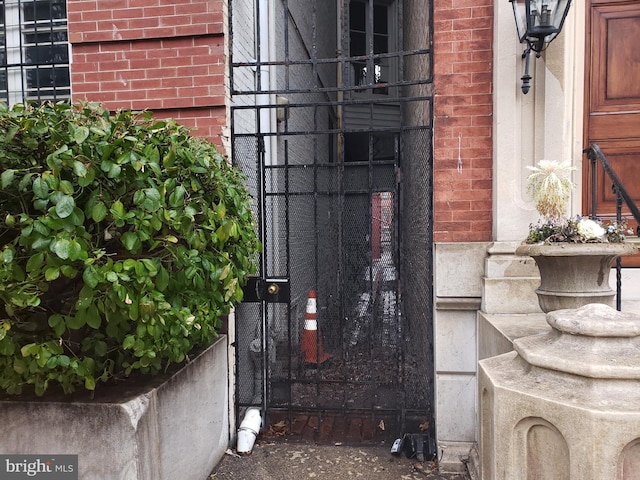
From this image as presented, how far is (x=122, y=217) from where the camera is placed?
2047mm

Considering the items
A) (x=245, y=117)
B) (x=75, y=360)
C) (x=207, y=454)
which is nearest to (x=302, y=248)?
(x=245, y=117)

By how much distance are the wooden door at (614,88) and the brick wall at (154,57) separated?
2.93 m

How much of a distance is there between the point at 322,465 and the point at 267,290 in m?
1.42

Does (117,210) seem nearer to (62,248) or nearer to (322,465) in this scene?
(62,248)

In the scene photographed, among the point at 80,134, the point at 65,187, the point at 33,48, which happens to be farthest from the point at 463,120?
the point at 33,48

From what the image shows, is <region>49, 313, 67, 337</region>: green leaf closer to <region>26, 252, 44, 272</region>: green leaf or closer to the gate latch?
<region>26, 252, 44, 272</region>: green leaf

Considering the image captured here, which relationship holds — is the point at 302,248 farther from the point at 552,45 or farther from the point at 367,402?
the point at 552,45

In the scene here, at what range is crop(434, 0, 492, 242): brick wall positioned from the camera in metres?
3.46

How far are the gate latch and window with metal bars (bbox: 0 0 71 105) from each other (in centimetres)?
251

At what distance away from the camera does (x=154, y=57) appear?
3.69 meters

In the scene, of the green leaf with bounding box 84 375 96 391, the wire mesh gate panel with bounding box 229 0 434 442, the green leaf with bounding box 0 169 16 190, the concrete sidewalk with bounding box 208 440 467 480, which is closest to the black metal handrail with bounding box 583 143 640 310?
the wire mesh gate panel with bounding box 229 0 434 442

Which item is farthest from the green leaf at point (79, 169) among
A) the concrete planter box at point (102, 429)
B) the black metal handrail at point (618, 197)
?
the black metal handrail at point (618, 197)

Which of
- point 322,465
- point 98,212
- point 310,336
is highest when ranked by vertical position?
point 98,212

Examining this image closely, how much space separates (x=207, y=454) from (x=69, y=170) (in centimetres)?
221
